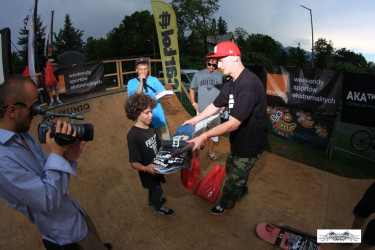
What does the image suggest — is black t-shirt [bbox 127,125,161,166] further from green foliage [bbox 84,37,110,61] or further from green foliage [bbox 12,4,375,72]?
green foliage [bbox 84,37,110,61]

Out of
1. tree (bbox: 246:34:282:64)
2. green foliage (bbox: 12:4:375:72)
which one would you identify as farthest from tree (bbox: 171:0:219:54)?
tree (bbox: 246:34:282:64)

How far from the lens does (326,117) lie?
560cm

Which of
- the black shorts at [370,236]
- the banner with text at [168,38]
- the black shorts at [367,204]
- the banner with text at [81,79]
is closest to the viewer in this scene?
the black shorts at [370,236]

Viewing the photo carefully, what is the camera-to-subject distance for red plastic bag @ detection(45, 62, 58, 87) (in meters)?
6.92

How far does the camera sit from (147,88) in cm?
414

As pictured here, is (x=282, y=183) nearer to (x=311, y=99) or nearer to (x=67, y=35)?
(x=311, y=99)

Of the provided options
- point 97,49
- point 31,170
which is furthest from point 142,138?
point 97,49

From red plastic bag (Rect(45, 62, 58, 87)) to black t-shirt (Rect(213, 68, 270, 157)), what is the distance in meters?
6.38

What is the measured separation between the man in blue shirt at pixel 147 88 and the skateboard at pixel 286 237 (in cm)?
235

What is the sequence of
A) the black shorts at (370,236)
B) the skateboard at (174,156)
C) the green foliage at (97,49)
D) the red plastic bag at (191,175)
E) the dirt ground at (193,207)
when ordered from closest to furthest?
the black shorts at (370,236)
the skateboard at (174,156)
the dirt ground at (193,207)
the red plastic bag at (191,175)
the green foliage at (97,49)

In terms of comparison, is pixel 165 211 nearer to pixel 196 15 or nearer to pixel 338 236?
pixel 338 236

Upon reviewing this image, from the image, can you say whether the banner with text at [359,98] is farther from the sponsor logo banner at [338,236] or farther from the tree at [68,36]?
the tree at [68,36]

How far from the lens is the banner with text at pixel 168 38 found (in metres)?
5.58

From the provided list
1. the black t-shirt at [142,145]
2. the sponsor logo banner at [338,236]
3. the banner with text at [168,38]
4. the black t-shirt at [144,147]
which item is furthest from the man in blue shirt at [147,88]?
the sponsor logo banner at [338,236]
